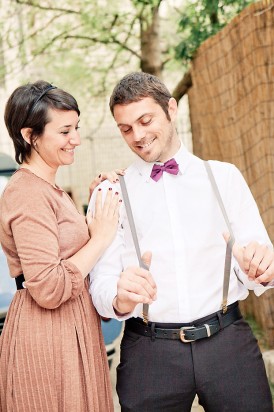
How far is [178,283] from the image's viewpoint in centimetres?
259

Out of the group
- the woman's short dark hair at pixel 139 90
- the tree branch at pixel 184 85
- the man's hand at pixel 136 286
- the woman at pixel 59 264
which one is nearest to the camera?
the man's hand at pixel 136 286

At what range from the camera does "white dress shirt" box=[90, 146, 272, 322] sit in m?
2.59

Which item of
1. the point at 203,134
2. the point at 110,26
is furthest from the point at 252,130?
the point at 110,26

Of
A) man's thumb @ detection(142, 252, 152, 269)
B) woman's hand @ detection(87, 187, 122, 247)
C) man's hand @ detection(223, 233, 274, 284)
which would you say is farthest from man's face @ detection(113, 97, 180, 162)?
man's hand @ detection(223, 233, 274, 284)

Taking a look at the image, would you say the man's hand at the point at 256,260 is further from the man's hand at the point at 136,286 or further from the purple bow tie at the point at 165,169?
the purple bow tie at the point at 165,169

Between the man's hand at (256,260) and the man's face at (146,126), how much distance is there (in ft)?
1.83

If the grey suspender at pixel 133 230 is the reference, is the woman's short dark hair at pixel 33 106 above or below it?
above

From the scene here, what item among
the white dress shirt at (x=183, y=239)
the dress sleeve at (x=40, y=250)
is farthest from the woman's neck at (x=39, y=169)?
the white dress shirt at (x=183, y=239)

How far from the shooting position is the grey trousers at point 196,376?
2.56 m

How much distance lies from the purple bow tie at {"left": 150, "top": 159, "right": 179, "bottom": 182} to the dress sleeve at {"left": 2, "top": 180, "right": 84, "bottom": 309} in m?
0.46

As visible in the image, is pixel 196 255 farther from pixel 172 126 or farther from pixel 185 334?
pixel 172 126

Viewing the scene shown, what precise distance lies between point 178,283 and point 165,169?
0.47m

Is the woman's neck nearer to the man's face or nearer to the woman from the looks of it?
the woman

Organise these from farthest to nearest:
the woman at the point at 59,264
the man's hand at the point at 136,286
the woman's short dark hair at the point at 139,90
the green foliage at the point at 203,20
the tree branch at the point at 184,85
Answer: the tree branch at the point at 184,85
the green foliage at the point at 203,20
the woman's short dark hair at the point at 139,90
the woman at the point at 59,264
the man's hand at the point at 136,286
